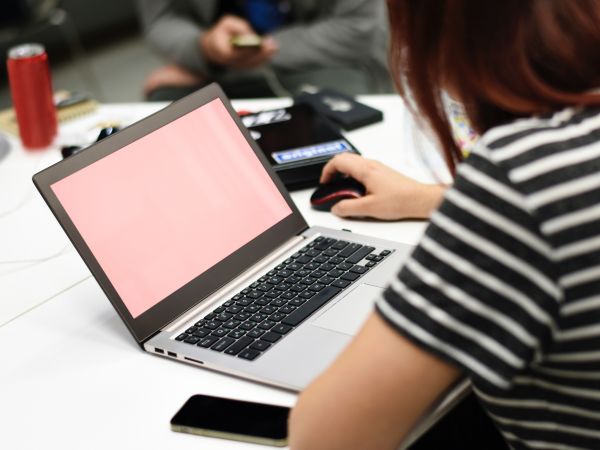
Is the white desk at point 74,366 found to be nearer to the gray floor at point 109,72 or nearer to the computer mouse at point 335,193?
the computer mouse at point 335,193

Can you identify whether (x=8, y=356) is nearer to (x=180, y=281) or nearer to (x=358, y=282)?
(x=180, y=281)

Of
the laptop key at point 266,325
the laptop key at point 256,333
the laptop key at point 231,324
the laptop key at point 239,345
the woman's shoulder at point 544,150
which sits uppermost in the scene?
the woman's shoulder at point 544,150

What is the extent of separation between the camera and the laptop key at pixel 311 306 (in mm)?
964

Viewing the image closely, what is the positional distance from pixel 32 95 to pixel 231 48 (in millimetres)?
693

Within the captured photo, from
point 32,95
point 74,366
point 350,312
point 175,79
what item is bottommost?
point 350,312

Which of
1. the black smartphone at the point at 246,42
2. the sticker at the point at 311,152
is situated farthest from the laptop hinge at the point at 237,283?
the black smartphone at the point at 246,42

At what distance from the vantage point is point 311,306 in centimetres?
99

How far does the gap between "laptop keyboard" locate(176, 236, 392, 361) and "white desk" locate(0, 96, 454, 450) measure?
0.05 meters

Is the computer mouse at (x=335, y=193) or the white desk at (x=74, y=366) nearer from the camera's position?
the white desk at (x=74, y=366)

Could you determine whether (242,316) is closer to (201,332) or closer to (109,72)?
(201,332)

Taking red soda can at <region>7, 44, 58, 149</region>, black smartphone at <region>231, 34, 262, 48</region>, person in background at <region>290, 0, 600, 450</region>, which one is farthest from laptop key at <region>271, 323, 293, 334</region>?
black smartphone at <region>231, 34, 262, 48</region>

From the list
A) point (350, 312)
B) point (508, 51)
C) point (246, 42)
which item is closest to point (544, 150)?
point (508, 51)

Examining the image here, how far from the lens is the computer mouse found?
1267mm

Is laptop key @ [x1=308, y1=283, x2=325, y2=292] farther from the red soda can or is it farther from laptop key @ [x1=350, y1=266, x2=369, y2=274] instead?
the red soda can
